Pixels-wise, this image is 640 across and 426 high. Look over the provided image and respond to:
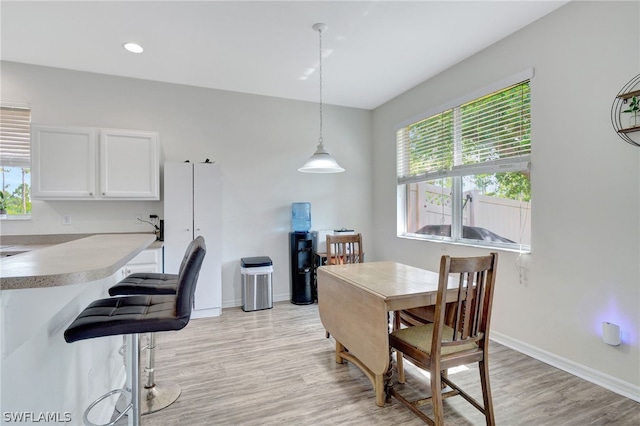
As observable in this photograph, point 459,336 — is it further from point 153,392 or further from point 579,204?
point 153,392

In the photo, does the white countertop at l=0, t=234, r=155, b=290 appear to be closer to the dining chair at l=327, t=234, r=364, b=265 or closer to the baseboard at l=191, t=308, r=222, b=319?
the dining chair at l=327, t=234, r=364, b=265

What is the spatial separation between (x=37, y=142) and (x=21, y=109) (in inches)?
24.3

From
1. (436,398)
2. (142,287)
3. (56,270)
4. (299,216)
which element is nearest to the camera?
(56,270)

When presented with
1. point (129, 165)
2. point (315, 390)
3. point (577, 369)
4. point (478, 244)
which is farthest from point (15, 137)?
point (577, 369)

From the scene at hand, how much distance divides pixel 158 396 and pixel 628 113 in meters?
3.79

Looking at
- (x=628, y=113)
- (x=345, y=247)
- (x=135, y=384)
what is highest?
(x=628, y=113)

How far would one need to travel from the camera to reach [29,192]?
3.39m

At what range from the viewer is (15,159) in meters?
3.35

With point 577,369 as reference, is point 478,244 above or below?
above

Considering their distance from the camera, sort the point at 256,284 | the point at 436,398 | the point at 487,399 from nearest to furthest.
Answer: the point at 436,398 < the point at 487,399 < the point at 256,284

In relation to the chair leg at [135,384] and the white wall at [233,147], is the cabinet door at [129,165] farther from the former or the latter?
the chair leg at [135,384]

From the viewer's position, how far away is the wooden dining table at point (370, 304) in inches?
72.1

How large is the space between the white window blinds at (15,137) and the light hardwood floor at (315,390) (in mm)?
2616

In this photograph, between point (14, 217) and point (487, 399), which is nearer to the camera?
point (487, 399)
